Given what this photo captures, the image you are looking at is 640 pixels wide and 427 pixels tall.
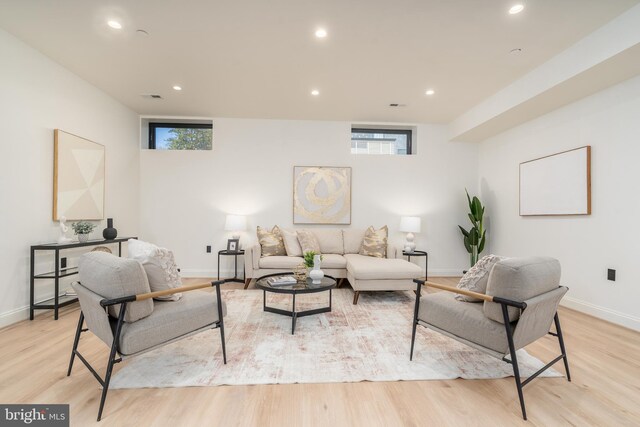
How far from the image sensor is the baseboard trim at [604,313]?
284cm

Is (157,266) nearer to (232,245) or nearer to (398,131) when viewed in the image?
(232,245)

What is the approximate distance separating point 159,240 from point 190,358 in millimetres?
3464

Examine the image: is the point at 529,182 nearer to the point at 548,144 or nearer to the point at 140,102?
the point at 548,144

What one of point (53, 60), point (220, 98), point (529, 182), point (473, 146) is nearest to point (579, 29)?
point (529, 182)

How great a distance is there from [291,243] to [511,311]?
3325mm

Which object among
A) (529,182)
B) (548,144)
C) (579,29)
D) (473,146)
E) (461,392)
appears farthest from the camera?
(473,146)

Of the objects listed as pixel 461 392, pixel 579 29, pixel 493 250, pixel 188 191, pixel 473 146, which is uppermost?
pixel 579 29

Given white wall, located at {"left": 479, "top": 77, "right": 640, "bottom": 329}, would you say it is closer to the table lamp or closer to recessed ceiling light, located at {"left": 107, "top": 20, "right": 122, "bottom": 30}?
the table lamp

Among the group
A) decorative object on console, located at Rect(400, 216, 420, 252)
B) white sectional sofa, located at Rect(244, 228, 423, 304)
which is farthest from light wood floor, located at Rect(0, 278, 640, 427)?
decorative object on console, located at Rect(400, 216, 420, 252)

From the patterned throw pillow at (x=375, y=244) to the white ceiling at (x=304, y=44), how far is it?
80.3 inches

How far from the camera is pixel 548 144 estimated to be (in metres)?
3.87

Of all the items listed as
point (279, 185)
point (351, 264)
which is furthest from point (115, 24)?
point (351, 264)

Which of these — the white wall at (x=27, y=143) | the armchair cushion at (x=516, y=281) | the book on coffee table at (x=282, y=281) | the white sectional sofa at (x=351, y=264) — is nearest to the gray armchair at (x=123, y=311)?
the book on coffee table at (x=282, y=281)

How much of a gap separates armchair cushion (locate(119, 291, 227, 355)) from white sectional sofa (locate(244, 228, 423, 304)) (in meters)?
1.95
